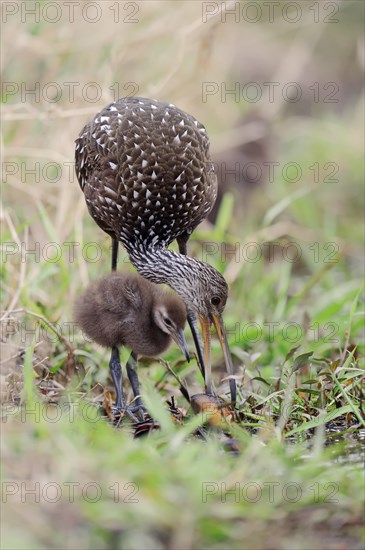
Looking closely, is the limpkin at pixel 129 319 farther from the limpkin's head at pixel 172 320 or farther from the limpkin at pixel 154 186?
the limpkin at pixel 154 186

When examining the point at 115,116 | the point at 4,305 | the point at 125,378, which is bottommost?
the point at 125,378

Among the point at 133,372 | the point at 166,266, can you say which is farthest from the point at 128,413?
the point at 166,266

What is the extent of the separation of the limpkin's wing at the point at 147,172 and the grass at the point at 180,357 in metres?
0.63

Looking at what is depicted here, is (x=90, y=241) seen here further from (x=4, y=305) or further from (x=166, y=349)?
(x=166, y=349)

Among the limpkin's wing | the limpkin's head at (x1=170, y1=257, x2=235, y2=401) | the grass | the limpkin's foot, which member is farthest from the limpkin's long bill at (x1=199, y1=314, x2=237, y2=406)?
the limpkin's wing

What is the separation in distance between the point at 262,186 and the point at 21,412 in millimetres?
7017

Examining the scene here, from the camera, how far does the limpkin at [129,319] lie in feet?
20.3

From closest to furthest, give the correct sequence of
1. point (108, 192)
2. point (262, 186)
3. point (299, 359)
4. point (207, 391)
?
point (299, 359) → point (207, 391) → point (108, 192) → point (262, 186)

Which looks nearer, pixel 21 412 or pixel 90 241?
pixel 21 412

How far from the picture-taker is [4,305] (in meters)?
6.76

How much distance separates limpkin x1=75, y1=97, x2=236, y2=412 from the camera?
6480 mm

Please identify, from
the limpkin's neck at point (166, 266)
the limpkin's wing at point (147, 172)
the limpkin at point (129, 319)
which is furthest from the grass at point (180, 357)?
the limpkin's wing at point (147, 172)

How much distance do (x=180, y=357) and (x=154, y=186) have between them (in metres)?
1.23

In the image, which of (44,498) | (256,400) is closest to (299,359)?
Result: (256,400)
